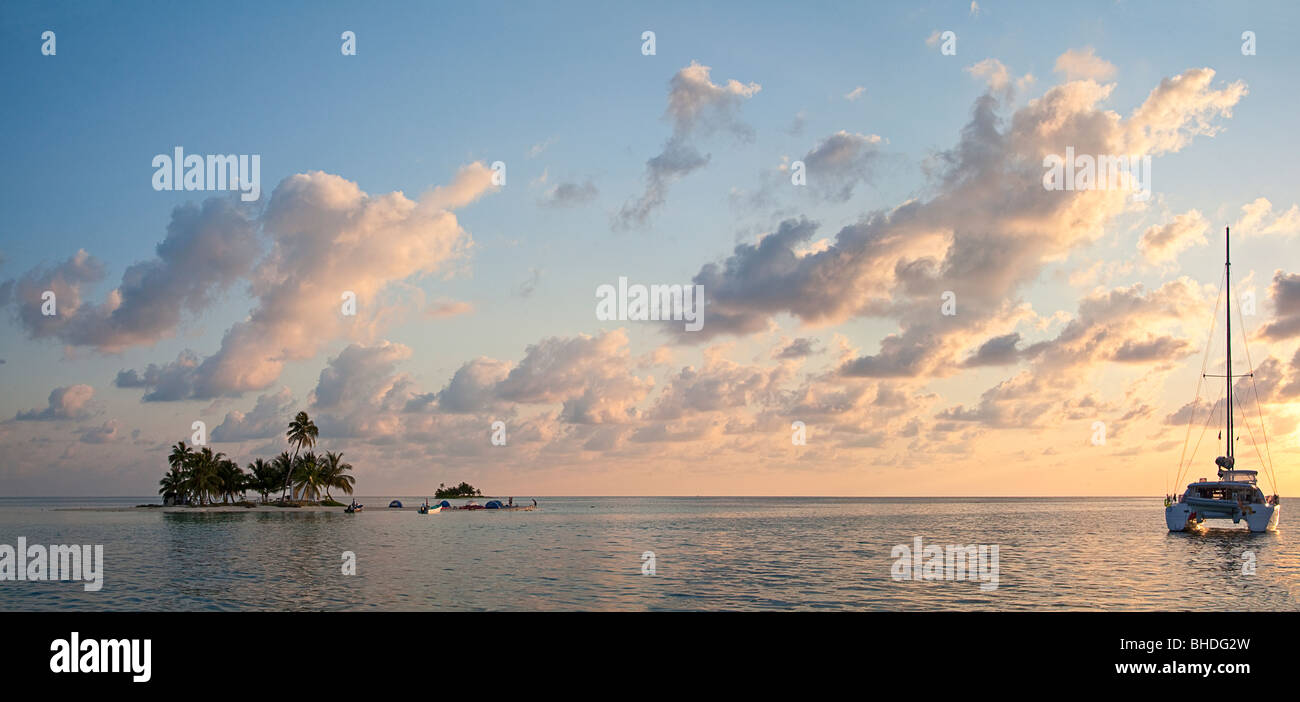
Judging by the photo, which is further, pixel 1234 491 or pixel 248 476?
pixel 248 476

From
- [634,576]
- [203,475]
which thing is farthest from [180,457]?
[634,576]

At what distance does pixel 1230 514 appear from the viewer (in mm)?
80812

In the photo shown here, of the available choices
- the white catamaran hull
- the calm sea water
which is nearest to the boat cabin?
the white catamaran hull

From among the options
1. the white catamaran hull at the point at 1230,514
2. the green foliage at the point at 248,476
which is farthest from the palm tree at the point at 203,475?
the white catamaran hull at the point at 1230,514

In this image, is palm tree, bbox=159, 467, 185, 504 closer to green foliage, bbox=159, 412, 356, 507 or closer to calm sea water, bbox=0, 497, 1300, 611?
green foliage, bbox=159, 412, 356, 507

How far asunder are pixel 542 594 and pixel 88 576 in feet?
90.4

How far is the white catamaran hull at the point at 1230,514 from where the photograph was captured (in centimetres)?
8112

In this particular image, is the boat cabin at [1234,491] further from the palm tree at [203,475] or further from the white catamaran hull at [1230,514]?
the palm tree at [203,475]

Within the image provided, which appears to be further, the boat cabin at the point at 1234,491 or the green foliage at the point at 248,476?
the green foliage at the point at 248,476

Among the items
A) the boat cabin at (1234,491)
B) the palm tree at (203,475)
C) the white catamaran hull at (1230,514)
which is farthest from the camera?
the palm tree at (203,475)

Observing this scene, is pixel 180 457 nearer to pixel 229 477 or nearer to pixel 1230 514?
pixel 229 477

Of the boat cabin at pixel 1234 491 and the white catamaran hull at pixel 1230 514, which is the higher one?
the boat cabin at pixel 1234 491
